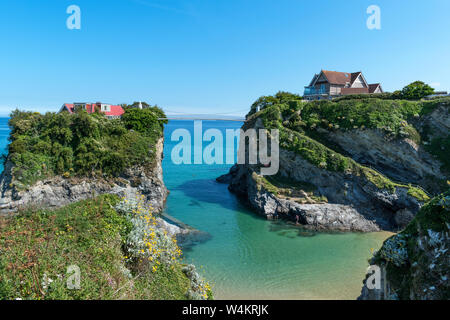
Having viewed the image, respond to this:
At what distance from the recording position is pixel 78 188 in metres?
28.9

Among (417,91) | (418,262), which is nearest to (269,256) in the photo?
(418,262)

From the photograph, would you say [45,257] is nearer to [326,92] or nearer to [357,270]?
[357,270]

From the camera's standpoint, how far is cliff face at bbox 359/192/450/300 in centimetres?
836

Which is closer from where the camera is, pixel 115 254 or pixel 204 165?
pixel 115 254

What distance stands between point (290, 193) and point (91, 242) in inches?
1002

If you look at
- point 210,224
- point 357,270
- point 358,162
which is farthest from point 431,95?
point 210,224

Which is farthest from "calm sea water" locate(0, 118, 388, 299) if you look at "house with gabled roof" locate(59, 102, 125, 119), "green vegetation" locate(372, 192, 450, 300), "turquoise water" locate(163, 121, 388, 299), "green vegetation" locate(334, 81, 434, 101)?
"green vegetation" locate(334, 81, 434, 101)

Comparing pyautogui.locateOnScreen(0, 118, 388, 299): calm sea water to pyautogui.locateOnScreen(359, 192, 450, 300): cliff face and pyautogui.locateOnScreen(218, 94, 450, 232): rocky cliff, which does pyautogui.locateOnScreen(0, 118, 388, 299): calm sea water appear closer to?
pyautogui.locateOnScreen(218, 94, 450, 232): rocky cliff

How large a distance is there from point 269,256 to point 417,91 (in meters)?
32.8

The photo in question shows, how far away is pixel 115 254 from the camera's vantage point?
8.22 metres

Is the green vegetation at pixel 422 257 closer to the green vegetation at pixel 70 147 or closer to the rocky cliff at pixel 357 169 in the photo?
the rocky cliff at pixel 357 169

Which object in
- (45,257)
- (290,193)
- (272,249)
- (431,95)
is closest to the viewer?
(45,257)

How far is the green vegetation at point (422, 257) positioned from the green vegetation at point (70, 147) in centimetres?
Answer: 2747

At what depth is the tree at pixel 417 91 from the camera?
3522 cm
